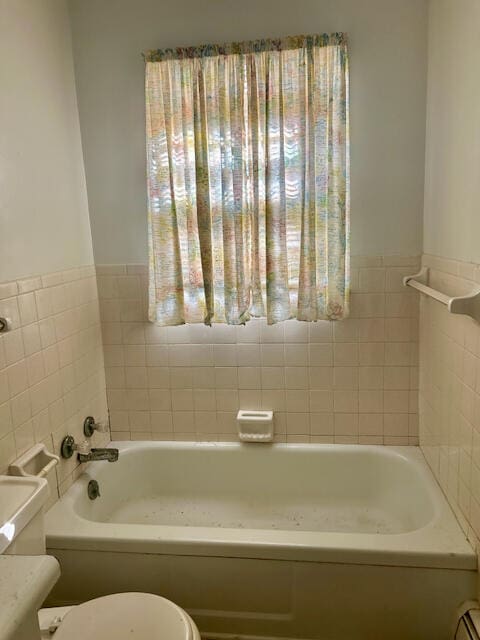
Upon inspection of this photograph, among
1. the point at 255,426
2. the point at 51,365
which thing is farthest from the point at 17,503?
the point at 255,426

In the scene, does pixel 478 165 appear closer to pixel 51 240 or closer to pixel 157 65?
pixel 157 65

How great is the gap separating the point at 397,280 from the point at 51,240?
1.53m

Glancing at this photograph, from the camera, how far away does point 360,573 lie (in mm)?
1570

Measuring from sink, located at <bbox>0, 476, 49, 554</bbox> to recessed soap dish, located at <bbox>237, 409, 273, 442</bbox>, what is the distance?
1.09 metres

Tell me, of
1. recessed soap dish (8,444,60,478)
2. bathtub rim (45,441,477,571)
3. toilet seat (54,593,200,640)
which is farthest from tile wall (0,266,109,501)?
toilet seat (54,593,200,640)

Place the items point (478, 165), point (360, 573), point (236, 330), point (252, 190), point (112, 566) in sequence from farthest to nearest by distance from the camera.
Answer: point (236, 330) < point (252, 190) < point (112, 566) < point (360, 573) < point (478, 165)

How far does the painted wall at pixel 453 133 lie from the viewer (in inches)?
58.8

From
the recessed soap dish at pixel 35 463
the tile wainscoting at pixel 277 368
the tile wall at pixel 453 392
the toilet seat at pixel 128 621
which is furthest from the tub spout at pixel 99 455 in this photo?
the tile wall at pixel 453 392

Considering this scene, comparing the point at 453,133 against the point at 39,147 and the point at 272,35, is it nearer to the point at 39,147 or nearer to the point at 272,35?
the point at 272,35

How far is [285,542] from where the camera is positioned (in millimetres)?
1592

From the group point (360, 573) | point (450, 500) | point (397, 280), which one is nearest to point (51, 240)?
point (397, 280)

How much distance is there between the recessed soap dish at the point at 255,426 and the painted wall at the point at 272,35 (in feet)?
3.03

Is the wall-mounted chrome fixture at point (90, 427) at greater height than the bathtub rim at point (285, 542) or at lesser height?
greater

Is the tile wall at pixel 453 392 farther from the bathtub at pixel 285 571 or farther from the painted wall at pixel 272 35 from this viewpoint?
the painted wall at pixel 272 35
